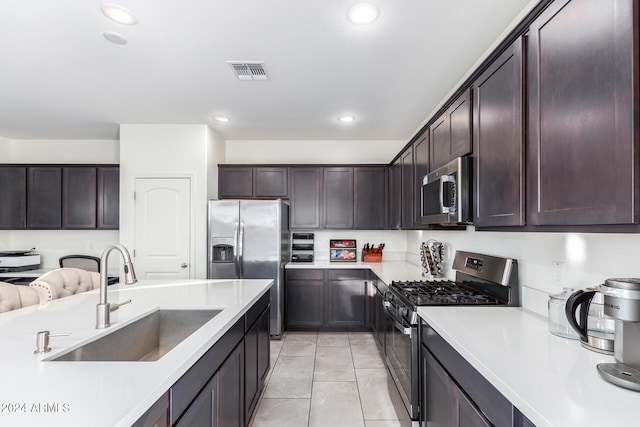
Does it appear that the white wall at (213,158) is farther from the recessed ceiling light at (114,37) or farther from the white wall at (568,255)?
the white wall at (568,255)

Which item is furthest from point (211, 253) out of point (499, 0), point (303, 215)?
point (499, 0)

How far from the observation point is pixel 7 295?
1.93 meters

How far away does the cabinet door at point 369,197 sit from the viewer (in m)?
4.55

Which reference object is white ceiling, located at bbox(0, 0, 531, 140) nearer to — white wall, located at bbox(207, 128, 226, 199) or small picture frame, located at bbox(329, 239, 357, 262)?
white wall, located at bbox(207, 128, 226, 199)

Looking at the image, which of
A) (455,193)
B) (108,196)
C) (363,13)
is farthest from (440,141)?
(108,196)

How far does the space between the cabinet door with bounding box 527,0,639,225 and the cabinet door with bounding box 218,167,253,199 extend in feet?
11.9

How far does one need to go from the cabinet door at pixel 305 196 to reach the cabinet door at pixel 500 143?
2.83m

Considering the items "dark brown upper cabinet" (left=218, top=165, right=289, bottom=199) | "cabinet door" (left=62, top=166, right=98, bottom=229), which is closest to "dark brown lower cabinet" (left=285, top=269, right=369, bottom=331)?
"dark brown upper cabinet" (left=218, top=165, right=289, bottom=199)

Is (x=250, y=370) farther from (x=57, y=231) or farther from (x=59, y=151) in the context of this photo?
(x=59, y=151)

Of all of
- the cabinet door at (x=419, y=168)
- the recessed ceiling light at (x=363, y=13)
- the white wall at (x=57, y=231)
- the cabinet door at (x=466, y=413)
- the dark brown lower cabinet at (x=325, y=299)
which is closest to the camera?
the cabinet door at (x=466, y=413)

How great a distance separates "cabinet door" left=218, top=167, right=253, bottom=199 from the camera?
177 inches

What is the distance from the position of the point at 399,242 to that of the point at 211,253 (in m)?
2.60

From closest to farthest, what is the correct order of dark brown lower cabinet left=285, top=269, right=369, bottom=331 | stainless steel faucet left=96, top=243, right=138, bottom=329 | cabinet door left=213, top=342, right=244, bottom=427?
1. stainless steel faucet left=96, top=243, right=138, bottom=329
2. cabinet door left=213, top=342, right=244, bottom=427
3. dark brown lower cabinet left=285, top=269, right=369, bottom=331

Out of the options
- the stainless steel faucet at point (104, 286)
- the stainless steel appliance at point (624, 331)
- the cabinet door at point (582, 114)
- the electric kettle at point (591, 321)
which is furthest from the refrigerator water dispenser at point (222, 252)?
the stainless steel appliance at point (624, 331)
